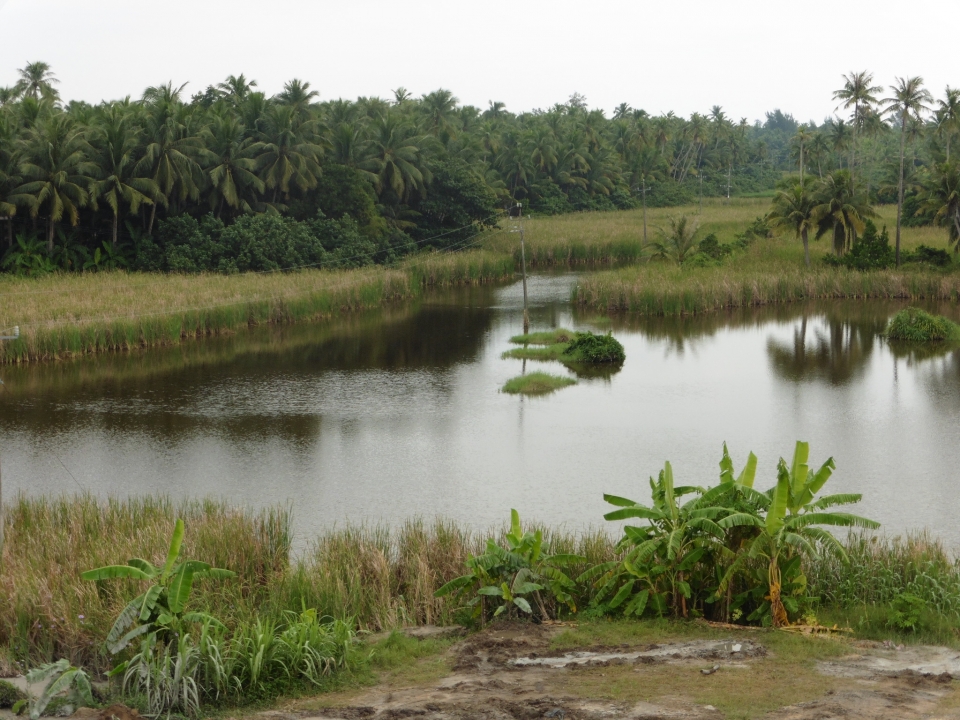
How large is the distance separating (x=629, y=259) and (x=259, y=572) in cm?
4772

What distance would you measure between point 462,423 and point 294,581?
492 inches

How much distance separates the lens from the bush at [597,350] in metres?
29.0

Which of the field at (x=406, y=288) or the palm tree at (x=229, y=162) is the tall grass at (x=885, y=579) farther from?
the palm tree at (x=229, y=162)

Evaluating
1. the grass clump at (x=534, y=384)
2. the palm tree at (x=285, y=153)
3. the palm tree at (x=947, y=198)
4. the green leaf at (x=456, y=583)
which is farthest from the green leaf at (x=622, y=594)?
the palm tree at (x=285, y=153)

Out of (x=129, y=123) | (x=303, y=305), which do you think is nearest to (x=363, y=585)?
(x=303, y=305)

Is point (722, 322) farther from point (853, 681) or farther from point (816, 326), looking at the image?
point (853, 681)

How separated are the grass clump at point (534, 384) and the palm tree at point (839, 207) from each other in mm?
23893

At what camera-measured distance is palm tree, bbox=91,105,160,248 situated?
42.6 meters

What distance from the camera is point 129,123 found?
4562 cm

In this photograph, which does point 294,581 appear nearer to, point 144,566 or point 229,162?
point 144,566

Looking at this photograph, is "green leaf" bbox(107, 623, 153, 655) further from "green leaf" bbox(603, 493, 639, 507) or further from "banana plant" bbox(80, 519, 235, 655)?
"green leaf" bbox(603, 493, 639, 507)

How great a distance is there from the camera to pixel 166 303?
108 ft

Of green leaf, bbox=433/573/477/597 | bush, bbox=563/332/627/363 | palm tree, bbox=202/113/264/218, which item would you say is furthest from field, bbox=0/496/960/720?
palm tree, bbox=202/113/264/218

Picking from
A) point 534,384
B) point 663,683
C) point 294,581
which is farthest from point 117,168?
point 663,683
